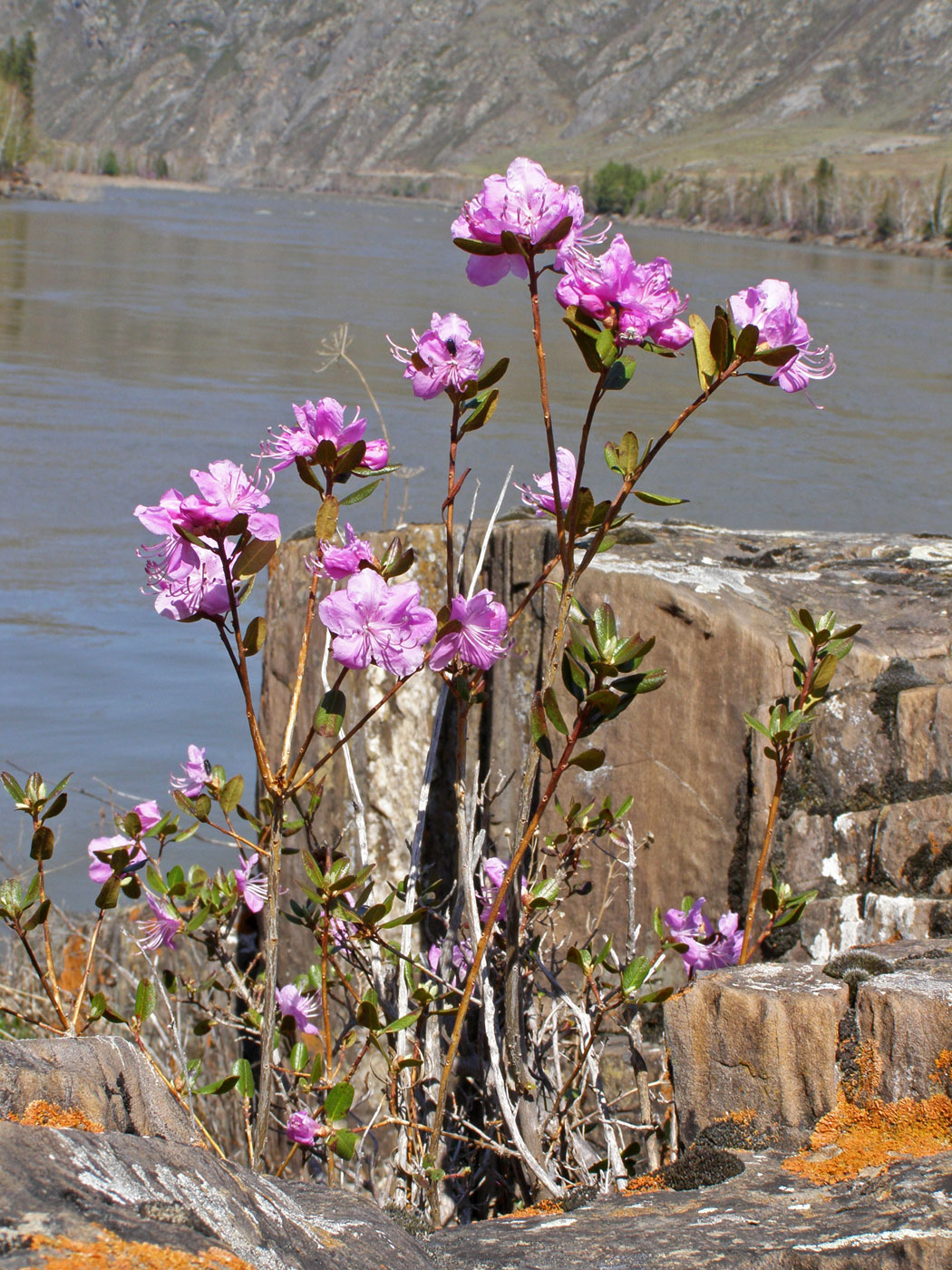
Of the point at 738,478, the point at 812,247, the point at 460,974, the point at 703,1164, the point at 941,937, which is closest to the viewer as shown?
the point at 703,1164

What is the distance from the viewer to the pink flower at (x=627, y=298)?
1378 mm

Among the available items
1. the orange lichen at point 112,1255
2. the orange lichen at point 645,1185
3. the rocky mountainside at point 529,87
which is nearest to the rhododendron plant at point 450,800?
the orange lichen at point 645,1185

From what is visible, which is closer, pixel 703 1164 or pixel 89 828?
pixel 703 1164

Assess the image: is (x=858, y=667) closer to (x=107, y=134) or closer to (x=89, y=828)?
(x=89, y=828)

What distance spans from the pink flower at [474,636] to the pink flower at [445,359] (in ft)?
0.90

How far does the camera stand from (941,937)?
1.84 meters

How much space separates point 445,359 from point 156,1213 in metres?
1.02

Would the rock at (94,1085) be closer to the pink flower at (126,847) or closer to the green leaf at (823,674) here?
the pink flower at (126,847)

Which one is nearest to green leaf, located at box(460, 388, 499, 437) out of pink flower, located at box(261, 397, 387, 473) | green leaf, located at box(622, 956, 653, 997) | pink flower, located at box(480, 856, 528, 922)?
pink flower, located at box(261, 397, 387, 473)

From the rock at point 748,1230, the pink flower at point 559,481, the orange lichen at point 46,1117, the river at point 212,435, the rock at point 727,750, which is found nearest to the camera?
the orange lichen at point 46,1117

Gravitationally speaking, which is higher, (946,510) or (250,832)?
(946,510)

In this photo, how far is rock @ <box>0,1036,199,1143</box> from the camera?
3.51 feet

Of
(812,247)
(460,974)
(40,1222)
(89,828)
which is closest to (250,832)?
(89,828)

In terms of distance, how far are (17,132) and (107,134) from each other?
471 feet
